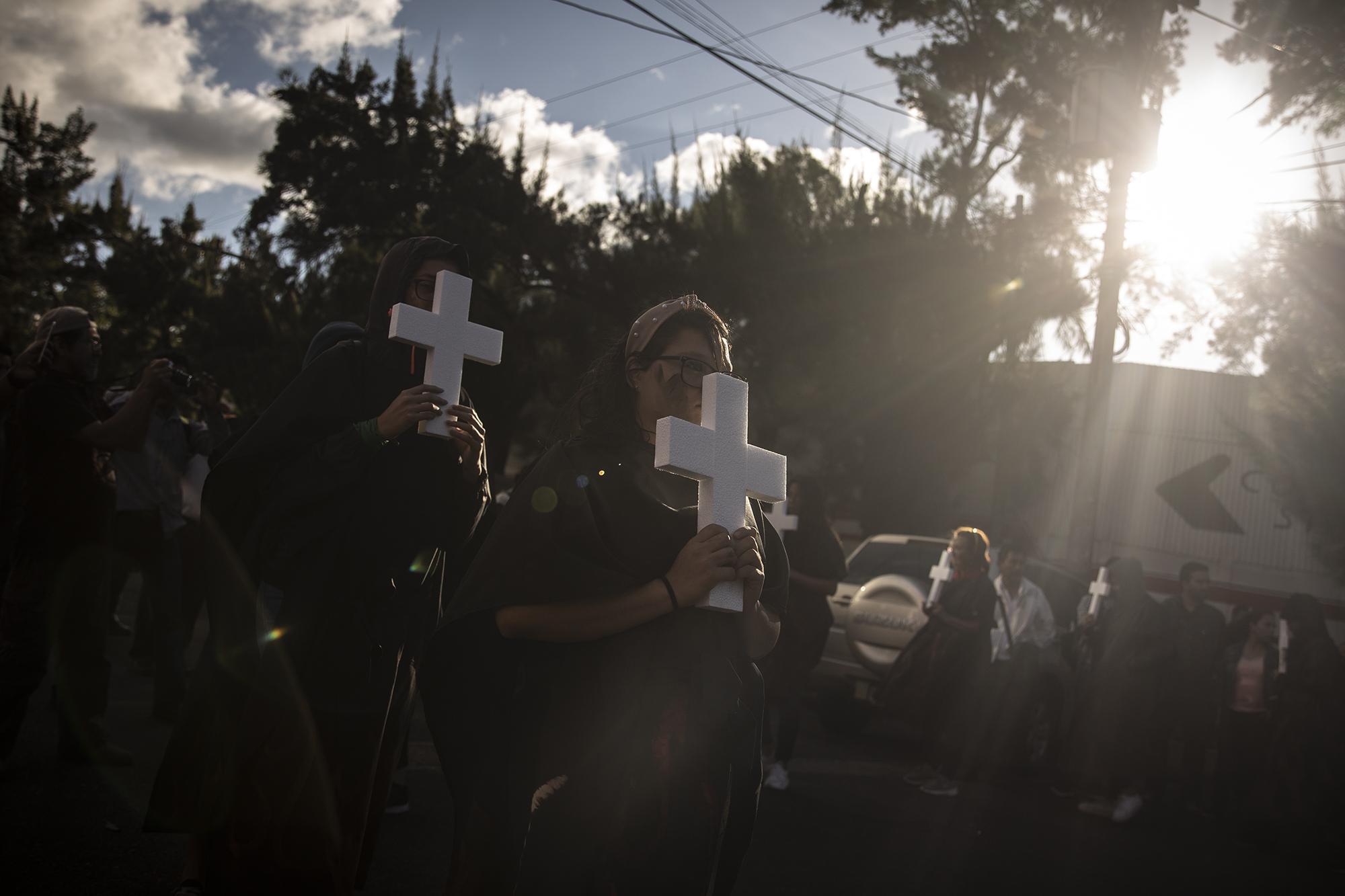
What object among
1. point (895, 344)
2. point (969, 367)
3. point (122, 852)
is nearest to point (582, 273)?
point (895, 344)

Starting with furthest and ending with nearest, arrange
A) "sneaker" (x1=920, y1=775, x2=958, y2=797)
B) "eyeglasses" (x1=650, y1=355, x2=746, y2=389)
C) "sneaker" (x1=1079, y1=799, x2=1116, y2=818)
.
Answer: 1. "sneaker" (x1=1079, y1=799, x2=1116, y2=818)
2. "sneaker" (x1=920, y1=775, x2=958, y2=797)
3. "eyeglasses" (x1=650, y1=355, x2=746, y2=389)

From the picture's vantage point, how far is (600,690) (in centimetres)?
209

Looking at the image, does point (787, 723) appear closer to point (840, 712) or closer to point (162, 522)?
point (840, 712)

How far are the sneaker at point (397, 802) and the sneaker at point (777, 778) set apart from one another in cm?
240

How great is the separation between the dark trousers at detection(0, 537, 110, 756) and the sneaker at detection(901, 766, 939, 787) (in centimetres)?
481

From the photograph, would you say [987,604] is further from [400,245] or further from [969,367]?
[969,367]

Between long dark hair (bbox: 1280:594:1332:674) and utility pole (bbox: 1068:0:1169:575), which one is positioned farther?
utility pole (bbox: 1068:0:1169:575)

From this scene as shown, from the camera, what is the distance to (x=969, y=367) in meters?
18.0

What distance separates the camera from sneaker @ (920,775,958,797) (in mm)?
7039

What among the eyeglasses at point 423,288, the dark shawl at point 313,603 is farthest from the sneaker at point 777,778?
the eyeglasses at point 423,288

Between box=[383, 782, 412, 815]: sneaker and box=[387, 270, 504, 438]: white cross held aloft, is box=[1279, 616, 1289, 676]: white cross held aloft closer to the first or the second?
box=[383, 782, 412, 815]: sneaker

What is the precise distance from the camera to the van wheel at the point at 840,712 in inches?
362

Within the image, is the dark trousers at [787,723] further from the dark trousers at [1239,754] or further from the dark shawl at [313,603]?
the dark shawl at [313,603]

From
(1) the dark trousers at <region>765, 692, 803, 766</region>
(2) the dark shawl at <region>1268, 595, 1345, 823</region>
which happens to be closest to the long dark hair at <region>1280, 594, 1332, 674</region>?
(2) the dark shawl at <region>1268, 595, 1345, 823</region>
